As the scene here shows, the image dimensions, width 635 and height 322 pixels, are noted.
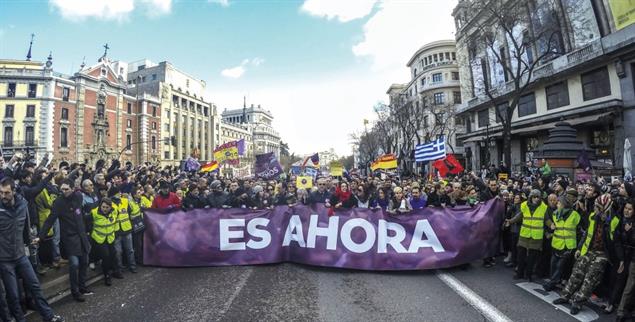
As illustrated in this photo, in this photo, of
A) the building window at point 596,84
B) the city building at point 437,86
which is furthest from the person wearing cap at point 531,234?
the city building at point 437,86

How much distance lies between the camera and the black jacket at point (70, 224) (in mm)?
5277

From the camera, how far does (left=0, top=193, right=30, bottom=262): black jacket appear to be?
4195 mm

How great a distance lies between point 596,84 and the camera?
2034cm

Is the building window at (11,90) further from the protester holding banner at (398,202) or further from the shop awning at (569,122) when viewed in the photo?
the shop awning at (569,122)

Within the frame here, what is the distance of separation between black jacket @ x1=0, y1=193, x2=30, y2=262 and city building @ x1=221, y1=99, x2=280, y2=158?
127m

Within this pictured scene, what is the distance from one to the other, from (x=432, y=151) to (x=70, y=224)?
12624 millimetres

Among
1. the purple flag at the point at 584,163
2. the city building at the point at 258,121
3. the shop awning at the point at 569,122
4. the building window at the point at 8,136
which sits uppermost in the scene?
the city building at the point at 258,121

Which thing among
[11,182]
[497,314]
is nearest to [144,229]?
[11,182]

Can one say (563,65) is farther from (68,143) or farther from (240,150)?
(68,143)

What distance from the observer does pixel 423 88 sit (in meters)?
55.4

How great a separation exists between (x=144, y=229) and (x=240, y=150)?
12.3 metres

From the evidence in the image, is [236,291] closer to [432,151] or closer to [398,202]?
[398,202]

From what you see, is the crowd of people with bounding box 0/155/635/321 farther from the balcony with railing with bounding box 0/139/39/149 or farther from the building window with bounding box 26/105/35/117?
the building window with bounding box 26/105/35/117

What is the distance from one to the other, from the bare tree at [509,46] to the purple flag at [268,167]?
40.8 feet
